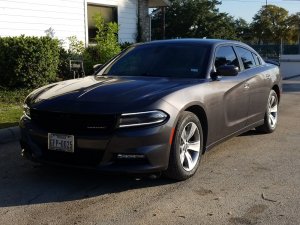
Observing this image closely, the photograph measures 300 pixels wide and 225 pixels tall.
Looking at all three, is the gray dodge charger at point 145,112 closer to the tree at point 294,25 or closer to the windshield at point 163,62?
the windshield at point 163,62

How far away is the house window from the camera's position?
1569cm

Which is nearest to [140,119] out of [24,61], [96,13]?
[24,61]

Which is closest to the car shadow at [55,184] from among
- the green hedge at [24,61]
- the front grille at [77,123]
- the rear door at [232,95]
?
the front grille at [77,123]

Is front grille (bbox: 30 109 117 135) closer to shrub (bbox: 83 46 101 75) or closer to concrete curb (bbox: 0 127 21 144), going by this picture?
concrete curb (bbox: 0 127 21 144)

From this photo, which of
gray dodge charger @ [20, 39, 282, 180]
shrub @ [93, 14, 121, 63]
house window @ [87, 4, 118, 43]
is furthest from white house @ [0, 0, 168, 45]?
gray dodge charger @ [20, 39, 282, 180]

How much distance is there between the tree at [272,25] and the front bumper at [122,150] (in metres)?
68.3

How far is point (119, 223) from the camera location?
4.00 meters

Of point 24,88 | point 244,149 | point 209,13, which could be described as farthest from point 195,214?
point 209,13

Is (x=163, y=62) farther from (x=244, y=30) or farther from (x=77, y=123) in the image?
(x=244, y=30)

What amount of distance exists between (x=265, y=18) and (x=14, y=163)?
6959cm

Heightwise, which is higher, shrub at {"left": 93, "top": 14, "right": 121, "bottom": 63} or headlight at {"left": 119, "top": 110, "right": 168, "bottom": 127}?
shrub at {"left": 93, "top": 14, "right": 121, "bottom": 63}

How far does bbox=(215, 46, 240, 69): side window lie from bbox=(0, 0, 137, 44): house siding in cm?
785

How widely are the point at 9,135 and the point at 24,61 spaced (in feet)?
15.0

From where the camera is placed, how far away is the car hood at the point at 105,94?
15.3 feet
